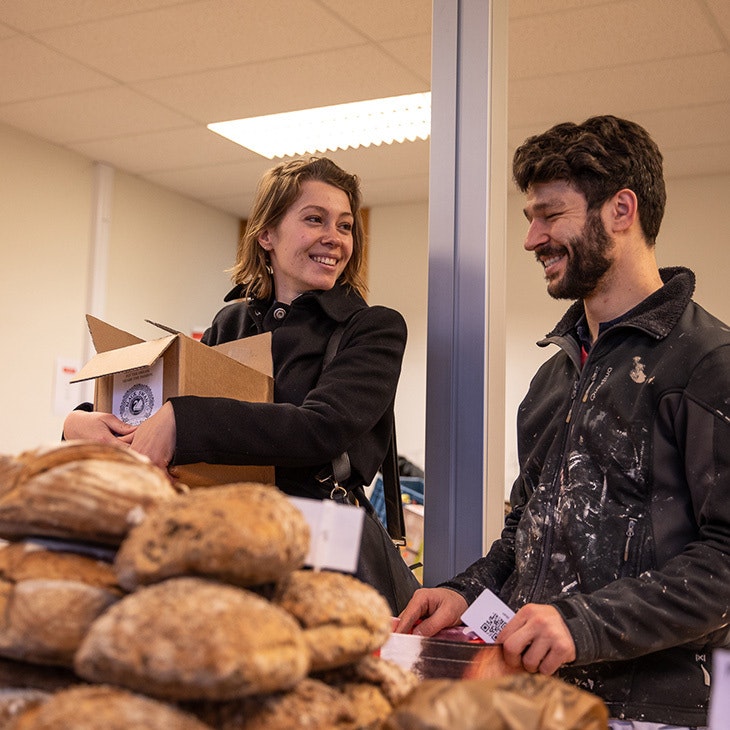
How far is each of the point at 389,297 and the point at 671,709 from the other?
4.64m

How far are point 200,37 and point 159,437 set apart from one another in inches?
97.4

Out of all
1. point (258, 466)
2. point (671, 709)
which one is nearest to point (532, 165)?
point (258, 466)

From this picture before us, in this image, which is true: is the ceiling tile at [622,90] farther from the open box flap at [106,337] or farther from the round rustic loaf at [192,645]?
the round rustic loaf at [192,645]

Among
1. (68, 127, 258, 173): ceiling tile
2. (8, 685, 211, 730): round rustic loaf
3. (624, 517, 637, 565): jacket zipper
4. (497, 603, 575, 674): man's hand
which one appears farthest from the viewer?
(68, 127, 258, 173): ceiling tile

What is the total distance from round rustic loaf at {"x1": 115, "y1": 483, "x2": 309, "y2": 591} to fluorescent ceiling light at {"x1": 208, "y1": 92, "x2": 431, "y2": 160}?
3.58 meters

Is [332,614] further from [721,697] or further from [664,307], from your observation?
[664,307]

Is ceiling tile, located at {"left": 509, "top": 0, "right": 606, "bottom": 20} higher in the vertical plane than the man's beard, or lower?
higher

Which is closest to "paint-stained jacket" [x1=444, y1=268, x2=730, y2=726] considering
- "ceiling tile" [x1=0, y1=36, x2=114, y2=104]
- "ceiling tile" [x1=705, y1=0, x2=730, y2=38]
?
"ceiling tile" [x1=705, y1=0, x2=730, y2=38]

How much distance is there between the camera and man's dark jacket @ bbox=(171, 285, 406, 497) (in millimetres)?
1442

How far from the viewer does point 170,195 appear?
5.43 metres

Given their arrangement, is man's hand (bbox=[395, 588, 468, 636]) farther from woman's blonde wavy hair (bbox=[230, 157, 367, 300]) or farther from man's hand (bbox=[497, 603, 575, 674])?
woman's blonde wavy hair (bbox=[230, 157, 367, 300])

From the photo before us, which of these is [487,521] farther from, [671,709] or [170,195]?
[170,195]

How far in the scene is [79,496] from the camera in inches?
26.6

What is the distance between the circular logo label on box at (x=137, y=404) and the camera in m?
1.52
